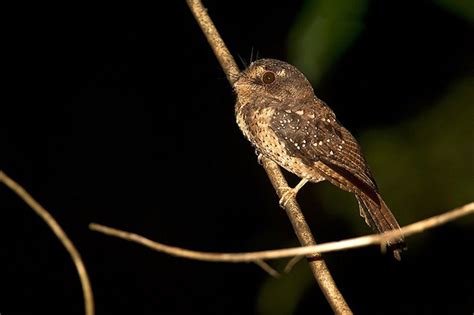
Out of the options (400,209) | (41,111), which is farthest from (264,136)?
(41,111)

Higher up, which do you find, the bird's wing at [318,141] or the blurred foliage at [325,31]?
the blurred foliage at [325,31]

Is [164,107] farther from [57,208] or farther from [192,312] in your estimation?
[192,312]

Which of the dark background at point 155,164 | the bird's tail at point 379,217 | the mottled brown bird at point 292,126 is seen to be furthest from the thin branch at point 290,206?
the dark background at point 155,164

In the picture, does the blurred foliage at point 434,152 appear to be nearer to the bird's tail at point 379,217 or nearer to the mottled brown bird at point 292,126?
the bird's tail at point 379,217

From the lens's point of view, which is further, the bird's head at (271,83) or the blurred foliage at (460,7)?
the bird's head at (271,83)

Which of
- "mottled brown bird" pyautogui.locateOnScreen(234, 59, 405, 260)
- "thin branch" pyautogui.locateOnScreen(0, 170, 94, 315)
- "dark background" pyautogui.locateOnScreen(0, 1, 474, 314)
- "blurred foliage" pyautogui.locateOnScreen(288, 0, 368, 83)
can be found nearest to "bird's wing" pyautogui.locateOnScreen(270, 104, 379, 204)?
"mottled brown bird" pyautogui.locateOnScreen(234, 59, 405, 260)

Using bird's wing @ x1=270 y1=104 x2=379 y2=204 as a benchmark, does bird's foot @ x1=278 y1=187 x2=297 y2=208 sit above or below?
below

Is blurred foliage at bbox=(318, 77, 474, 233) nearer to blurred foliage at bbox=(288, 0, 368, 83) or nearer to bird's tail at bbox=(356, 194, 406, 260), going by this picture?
bird's tail at bbox=(356, 194, 406, 260)
